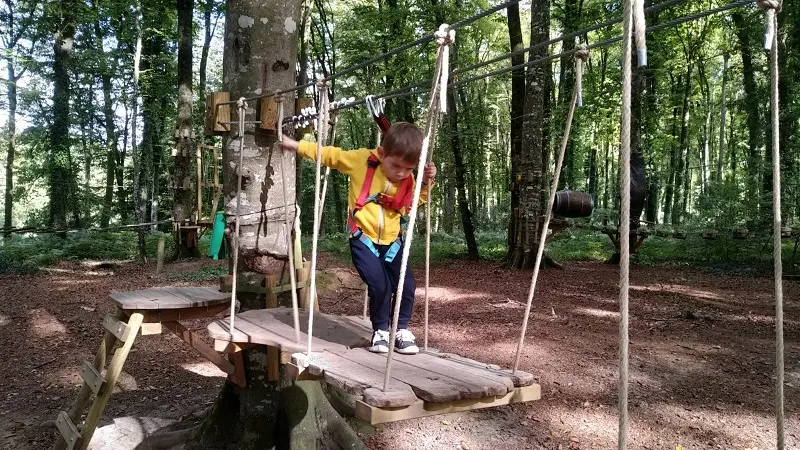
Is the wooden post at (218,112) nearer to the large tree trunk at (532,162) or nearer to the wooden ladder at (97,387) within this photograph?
the wooden ladder at (97,387)

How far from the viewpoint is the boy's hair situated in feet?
8.33

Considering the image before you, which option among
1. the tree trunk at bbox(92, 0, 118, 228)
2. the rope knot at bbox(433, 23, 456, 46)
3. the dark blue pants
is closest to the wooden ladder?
the dark blue pants

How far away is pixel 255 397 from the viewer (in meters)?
3.37

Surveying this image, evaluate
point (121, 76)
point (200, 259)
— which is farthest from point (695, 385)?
point (121, 76)

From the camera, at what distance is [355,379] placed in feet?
6.54

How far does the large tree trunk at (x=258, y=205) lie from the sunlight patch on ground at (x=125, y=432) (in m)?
0.66

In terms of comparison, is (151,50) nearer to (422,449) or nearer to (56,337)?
(56,337)

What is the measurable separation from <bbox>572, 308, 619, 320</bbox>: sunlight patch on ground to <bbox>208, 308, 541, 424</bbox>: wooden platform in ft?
15.5

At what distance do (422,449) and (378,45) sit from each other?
11.6 meters

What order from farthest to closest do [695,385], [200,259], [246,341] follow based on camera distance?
1. [200,259]
2. [695,385]
3. [246,341]

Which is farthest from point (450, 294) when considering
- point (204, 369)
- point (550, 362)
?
point (204, 369)

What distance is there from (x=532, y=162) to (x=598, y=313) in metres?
3.81

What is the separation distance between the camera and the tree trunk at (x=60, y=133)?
45.4 ft

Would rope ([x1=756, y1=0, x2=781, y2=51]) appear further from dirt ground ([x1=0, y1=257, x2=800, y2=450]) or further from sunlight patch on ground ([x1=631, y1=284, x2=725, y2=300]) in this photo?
sunlight patch on ground ([x1=631, y1=284, x2=725, y2=300])
